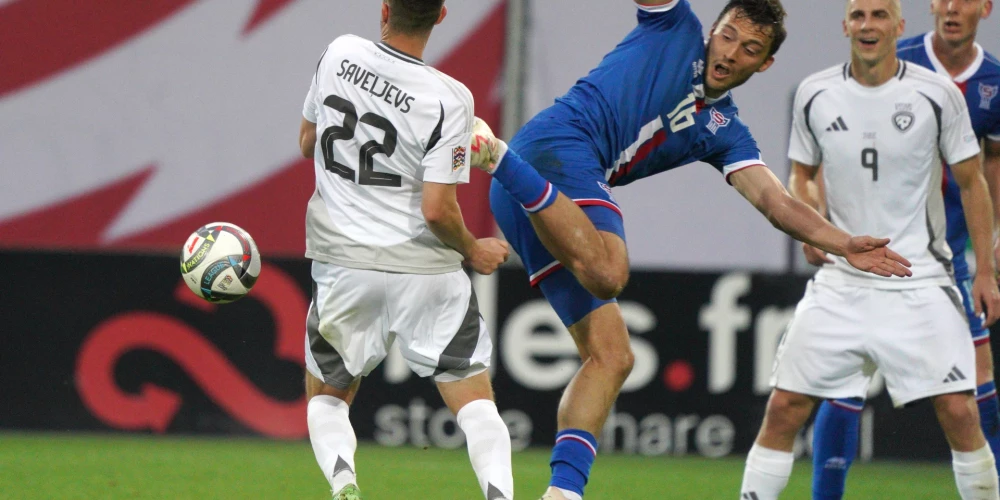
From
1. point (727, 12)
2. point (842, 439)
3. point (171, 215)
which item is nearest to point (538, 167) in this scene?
point (727, 12)

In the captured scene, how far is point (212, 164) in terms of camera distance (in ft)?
27.5

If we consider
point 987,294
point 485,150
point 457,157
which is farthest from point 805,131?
point 457,157

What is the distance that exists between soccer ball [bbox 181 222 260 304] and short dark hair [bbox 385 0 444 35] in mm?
869

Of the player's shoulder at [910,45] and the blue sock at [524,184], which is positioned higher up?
the player's shoulder at [910,45]

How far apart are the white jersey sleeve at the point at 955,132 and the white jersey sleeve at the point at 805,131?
43 cm

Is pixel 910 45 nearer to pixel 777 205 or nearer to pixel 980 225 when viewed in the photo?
pixel 980 225

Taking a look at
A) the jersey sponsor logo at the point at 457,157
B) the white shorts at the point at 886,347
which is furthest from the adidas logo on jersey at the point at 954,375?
the jersey sponsor logo at the point at 457,157

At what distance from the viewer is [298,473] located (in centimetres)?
597

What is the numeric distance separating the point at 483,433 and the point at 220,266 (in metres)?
0.97

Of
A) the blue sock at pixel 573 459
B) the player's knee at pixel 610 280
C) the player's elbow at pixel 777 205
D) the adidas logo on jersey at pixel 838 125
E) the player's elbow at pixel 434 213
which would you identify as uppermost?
the adidas logo on jersey at pixel 838 125

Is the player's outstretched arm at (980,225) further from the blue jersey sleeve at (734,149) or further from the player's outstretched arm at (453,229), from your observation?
the player's outstretched arm at (453,229)

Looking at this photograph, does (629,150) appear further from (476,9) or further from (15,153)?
(15,153)

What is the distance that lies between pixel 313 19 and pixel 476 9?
1.10m

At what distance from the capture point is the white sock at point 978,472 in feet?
14.5
